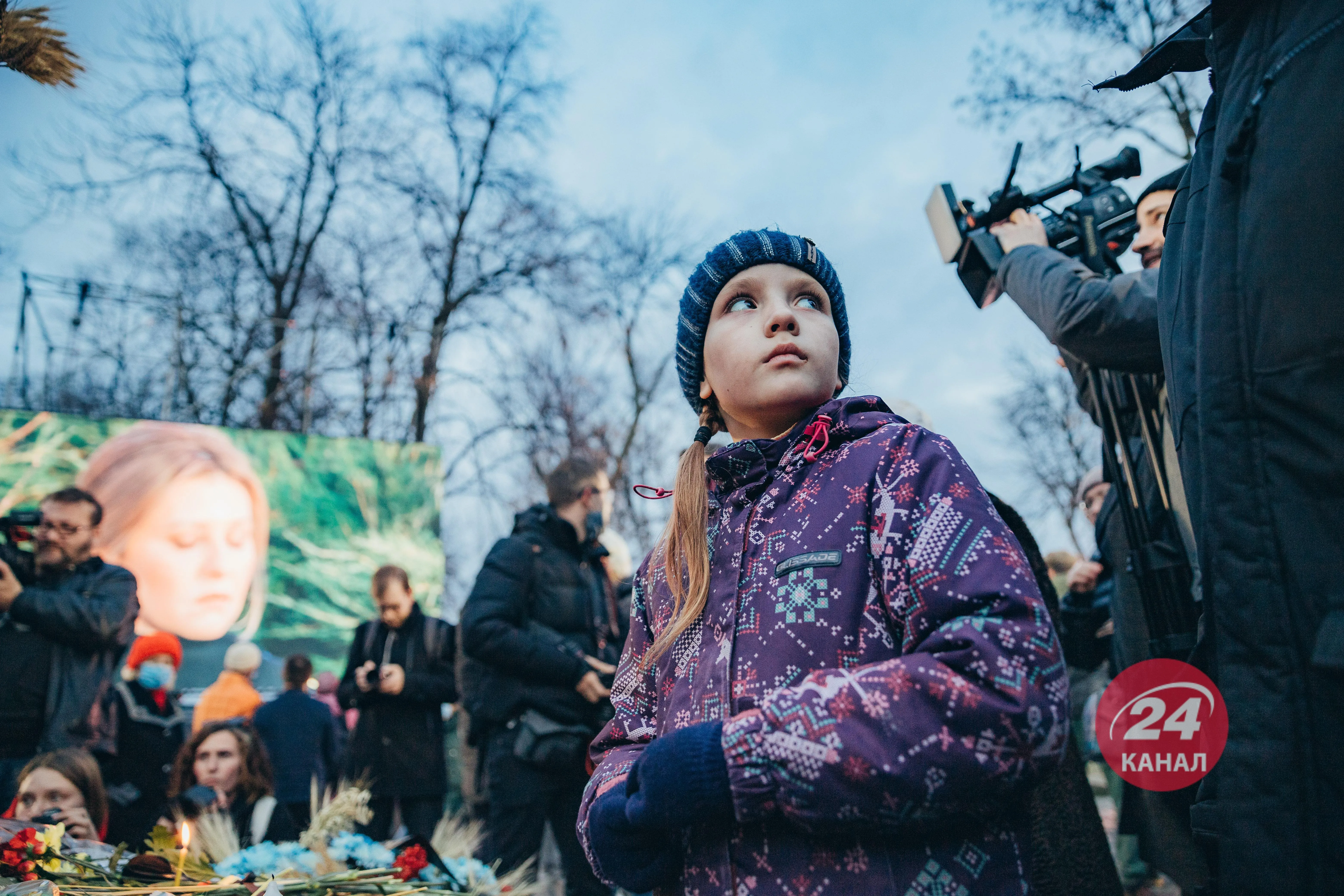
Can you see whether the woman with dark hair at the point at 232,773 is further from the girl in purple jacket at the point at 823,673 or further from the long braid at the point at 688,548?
the girl in purple jacket at the point at 823,673

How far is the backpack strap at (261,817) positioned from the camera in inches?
154

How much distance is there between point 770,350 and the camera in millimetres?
1462

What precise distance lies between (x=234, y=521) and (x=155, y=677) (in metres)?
4.30

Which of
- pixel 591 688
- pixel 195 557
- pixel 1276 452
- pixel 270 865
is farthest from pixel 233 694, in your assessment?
pixel 1276 452

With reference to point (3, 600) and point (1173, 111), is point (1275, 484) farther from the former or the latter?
point (1173, 111)

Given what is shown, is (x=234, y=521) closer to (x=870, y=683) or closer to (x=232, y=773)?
(x=232, y=773)

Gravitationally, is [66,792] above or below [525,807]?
above

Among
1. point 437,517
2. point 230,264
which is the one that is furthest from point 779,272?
point 230,264

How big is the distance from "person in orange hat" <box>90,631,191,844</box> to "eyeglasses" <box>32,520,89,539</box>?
803 mm

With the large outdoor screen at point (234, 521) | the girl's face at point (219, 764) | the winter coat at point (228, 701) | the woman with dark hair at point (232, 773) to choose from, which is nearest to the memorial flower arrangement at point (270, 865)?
the woman with dark hair at point (232, 773)

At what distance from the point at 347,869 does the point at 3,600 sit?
3.10 metres

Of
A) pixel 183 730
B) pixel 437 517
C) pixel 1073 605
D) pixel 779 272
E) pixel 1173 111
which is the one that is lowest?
pixel 183 730

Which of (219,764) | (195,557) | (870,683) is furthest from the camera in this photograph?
(195,557)

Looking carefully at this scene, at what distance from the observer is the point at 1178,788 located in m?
1.49
